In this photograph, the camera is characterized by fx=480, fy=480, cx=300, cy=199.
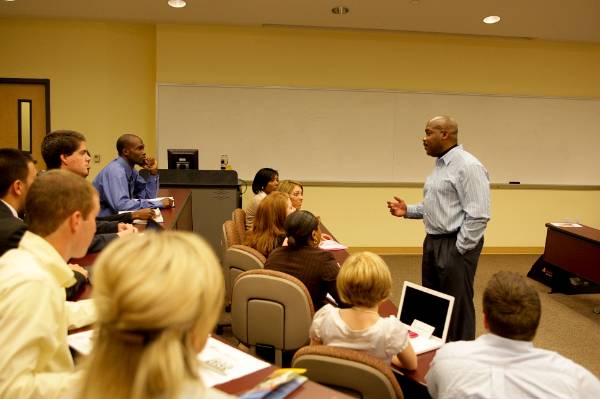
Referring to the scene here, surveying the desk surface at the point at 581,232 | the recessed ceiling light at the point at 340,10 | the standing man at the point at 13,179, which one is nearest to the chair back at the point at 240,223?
the standing man at the point at 13,179

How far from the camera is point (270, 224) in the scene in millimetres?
3100

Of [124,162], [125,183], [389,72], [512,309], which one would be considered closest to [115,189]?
[125,183]

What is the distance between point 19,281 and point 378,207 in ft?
18.2

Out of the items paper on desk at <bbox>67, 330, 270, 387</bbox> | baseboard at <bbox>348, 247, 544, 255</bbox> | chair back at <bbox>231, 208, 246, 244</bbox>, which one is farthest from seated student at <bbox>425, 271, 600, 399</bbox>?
baseboard at <bbox>348, 247, 544, 255</bbox>

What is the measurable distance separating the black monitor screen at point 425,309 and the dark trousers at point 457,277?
0.97m

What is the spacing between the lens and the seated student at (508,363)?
137 centimetres

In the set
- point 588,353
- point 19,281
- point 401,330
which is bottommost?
point 588,353

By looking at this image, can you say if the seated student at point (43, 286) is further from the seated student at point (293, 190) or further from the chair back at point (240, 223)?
the seated student at point (293, 190)

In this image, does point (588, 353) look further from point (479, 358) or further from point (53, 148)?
point (53, 148)

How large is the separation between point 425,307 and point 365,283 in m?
0.44

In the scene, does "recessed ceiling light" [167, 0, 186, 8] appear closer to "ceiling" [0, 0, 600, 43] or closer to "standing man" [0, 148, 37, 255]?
"ceiling" [0, 0, 600, 43]

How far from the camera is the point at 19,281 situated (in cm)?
118

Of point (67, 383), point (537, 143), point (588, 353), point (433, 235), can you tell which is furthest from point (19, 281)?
point (537, 143)

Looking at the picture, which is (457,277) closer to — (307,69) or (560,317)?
(560,317)
